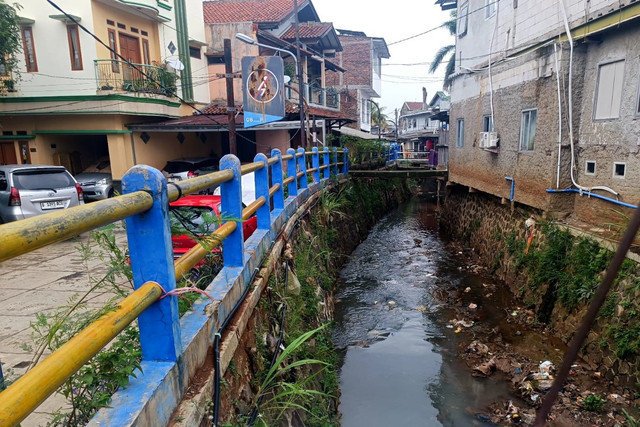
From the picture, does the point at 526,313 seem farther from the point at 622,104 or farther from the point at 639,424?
the point at 622,104

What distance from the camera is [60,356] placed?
51.6 inches

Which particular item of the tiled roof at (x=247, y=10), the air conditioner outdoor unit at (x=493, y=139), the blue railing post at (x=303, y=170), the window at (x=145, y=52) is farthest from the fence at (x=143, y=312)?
the tiled roof at (x=247, y=10)

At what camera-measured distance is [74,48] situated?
14031 millimetres

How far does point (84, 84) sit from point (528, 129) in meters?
13.9

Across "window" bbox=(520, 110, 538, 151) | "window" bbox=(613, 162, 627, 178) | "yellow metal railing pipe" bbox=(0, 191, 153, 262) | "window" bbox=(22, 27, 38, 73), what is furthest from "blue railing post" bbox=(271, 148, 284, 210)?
"window" bbox=(22, 27, 38, 73)

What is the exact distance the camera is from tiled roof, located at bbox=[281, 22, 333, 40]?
20578 millimetres

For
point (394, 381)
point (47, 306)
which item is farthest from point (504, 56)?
point (47, 306)

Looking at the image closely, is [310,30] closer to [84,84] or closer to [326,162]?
[84,84]

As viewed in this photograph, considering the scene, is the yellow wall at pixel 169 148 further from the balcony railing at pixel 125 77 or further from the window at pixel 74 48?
the window at pixel 74 48

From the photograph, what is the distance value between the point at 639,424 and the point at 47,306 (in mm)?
6556

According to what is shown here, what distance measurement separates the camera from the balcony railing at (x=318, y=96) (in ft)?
64.9

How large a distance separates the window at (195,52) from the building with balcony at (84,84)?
67.8 inches

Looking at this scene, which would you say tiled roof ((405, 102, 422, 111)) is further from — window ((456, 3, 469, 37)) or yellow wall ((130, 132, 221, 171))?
window ((456, 3, 469, 37))

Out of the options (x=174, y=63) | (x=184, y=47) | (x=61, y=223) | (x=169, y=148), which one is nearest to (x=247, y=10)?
(x=184, y=47)
